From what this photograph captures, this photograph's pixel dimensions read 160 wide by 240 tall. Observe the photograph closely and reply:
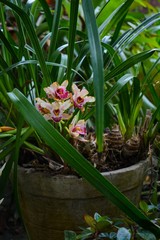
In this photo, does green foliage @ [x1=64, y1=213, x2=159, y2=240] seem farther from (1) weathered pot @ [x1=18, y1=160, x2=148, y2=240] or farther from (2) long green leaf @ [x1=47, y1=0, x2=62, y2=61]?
(2) long green leaf @ [x1=47, y1=0, x2=62, y2=61]

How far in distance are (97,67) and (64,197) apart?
1.06 feet

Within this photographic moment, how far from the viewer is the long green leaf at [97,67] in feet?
1.79

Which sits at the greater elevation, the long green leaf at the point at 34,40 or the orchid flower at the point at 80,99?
the long green leaf at the point at 34,40

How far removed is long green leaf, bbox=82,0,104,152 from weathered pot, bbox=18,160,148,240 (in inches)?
10.0

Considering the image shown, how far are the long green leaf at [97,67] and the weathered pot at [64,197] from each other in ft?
0.83

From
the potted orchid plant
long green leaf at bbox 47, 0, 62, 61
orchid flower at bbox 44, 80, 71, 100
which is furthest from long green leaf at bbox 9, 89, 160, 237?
long green leaf at bbox 47, 0, 62, 61

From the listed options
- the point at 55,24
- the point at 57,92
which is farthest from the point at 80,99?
the point at 55,24

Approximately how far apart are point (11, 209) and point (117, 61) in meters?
0.60

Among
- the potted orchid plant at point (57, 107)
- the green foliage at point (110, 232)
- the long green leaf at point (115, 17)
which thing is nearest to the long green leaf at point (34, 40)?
the potted orchid plant at point (57, 107)

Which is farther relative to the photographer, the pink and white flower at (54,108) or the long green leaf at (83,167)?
the pink and white flower at (54,108)

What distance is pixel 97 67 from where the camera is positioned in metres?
0.57

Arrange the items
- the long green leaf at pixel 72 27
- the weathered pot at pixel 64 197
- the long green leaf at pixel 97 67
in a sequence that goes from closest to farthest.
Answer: the long green leaf at pixel 97 67
the long green leaf at pixel 72 27
the weathered pot at pixel 64 197

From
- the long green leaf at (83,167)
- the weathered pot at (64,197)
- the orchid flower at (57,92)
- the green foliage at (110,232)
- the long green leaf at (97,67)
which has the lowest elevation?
the weathered pot at (64,197)

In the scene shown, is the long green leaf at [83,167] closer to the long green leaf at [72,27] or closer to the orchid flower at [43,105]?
the orchid flower at [43,105]
